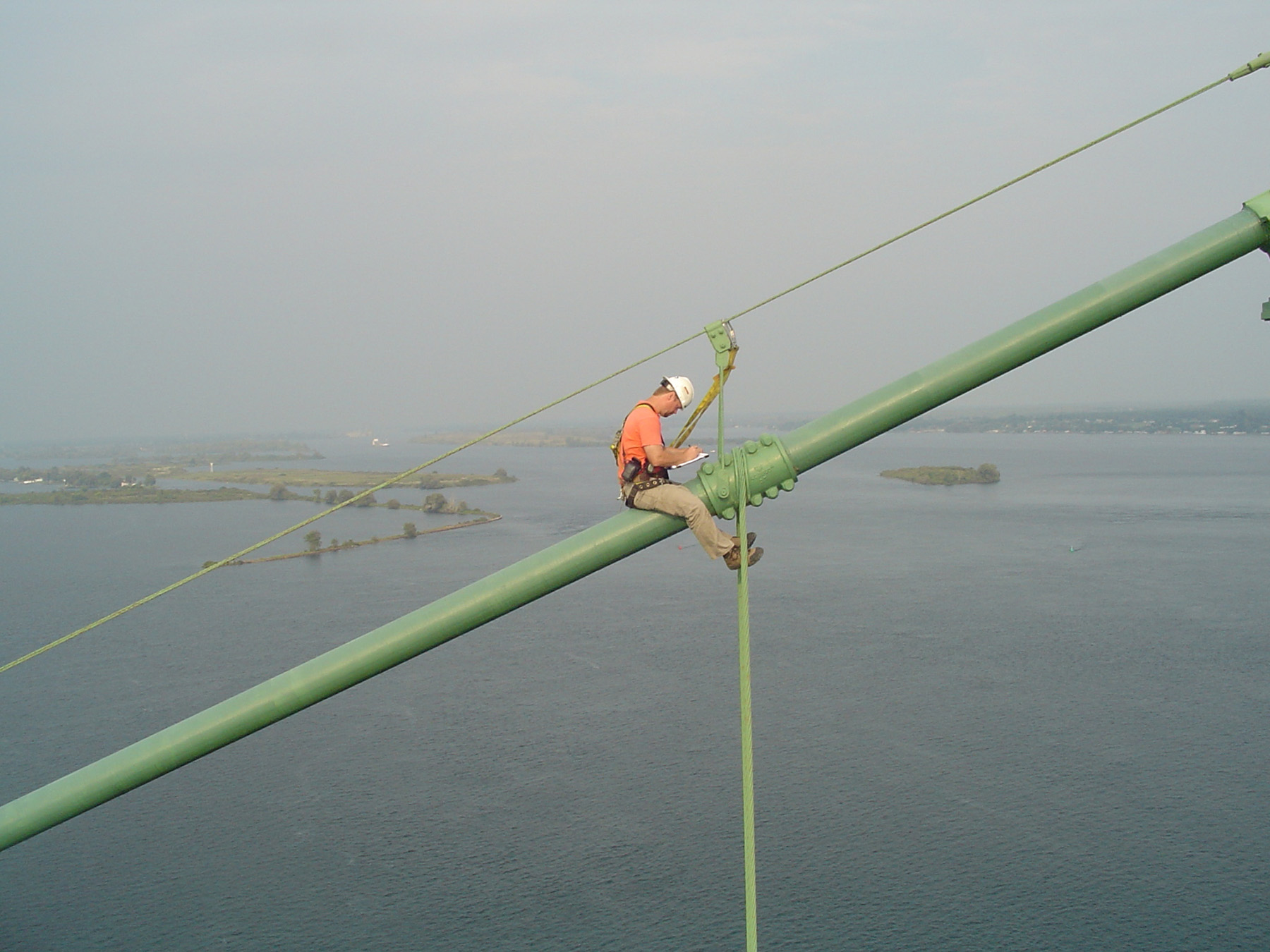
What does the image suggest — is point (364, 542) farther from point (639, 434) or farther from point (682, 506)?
point (682, 506)

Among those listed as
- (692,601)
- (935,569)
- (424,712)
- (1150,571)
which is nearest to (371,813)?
(424,712)

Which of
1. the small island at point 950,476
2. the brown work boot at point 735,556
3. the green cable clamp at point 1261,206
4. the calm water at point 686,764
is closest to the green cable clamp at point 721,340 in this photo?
the brown work boot at point 735,556

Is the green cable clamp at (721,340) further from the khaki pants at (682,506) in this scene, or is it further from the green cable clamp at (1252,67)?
the green cable clamp at (1252,67)

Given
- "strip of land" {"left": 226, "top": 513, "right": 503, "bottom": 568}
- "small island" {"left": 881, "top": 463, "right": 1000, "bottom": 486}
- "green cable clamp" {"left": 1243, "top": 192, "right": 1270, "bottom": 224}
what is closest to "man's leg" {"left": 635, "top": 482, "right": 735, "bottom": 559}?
"green cable clamp" {"left": 1243, "top": 192, "right": 1270, "bottom": 224}

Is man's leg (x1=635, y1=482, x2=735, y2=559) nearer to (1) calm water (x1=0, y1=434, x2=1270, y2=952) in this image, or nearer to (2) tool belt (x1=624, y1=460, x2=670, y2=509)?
(2) tool belt (x1=624, y1=460, x2=670, y2=509)

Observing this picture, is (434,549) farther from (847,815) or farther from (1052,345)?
(1052,345)

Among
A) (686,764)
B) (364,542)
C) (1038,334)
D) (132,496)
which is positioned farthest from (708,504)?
(132,496)
